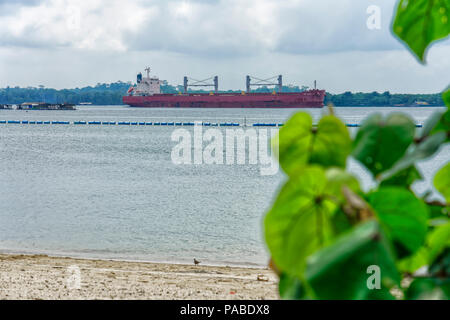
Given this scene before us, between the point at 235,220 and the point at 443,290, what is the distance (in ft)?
47.4

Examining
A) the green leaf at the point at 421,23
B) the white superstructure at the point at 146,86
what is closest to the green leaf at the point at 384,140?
the green leaf at the point at 421,23

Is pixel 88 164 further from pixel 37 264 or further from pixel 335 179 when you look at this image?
pixel 335 179

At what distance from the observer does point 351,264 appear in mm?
181

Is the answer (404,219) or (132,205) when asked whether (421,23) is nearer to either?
(404,219)

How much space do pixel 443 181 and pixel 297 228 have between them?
0.46 feet

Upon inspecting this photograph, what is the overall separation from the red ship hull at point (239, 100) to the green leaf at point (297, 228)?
48.3 meters

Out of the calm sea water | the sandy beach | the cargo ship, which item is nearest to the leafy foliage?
the calm sea water

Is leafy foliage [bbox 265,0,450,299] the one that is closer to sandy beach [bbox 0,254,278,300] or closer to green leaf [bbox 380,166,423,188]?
green leaf [bbox 380,166,423,188]

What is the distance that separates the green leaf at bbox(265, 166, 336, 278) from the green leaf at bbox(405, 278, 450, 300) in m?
0.06

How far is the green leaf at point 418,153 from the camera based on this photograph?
0.25 metres

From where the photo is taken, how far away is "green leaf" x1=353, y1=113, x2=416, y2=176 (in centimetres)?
25

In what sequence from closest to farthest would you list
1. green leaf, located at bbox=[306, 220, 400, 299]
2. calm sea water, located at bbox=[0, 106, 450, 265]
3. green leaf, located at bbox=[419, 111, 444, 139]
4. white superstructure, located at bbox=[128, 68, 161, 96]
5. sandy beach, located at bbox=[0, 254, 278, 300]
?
1. green leaf, located at bbox=[306, 220, 400, 299]
2. green leaf, located at bbox=[419, 111, 444, 139]
3. sandy beach, located at bbox=[0, 254, 278, 300]
4. calm sea water, located at bbox=[0, 106, 450, 265]
5. white superstructure, located at bbox=[128, 68, 161, 96]

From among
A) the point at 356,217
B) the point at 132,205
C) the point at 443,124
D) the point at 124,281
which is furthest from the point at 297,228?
the point at 132,205

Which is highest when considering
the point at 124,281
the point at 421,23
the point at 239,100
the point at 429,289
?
the point at 239,100
